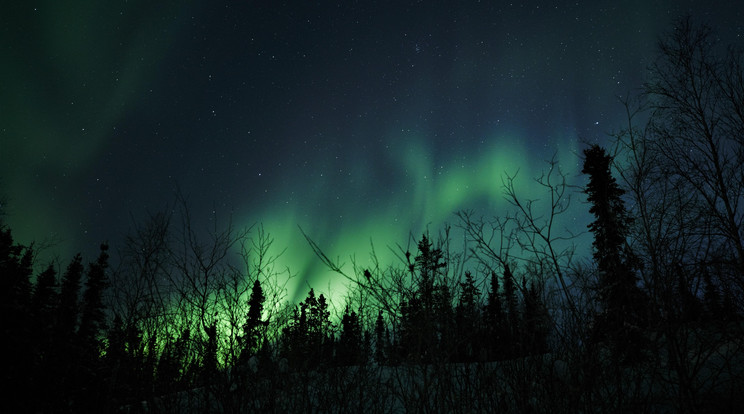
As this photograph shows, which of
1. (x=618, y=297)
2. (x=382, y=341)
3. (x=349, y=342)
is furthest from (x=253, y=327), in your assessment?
(x=618, y=297)

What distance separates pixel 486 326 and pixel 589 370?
2667 mm

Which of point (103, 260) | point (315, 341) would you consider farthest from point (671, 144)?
point (103, 260)

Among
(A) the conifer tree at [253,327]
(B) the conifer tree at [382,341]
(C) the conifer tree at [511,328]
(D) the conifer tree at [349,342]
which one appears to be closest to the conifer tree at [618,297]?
(C) the conifer tree at [511,328]

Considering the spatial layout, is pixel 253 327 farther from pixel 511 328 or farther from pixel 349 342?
pixel 511 328

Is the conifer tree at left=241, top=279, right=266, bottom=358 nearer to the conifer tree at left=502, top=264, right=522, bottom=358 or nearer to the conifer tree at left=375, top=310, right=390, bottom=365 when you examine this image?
the conifer tree at left=375, top=310, right=390, bottom=365

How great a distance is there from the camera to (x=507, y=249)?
4793 mm

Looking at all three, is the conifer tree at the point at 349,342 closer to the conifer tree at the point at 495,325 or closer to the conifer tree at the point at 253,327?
the conifer tree at the point at 253,327

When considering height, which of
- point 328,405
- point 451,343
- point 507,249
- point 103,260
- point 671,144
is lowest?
point 328,405

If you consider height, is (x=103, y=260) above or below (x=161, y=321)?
above

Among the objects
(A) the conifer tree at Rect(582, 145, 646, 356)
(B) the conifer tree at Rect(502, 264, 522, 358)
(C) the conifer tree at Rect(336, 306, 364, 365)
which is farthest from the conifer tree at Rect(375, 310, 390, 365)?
(A) the conifer tree at Rect(582, 145, 646, 356)

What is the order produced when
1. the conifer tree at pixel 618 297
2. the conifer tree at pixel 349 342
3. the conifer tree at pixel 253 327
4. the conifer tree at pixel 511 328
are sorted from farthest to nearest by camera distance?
the conifer tree at pixel 349 342 < the conifer tree at pixel 253 327 < the conifer tree at pixel 511 328 < the conifer tree at pixel 618 297

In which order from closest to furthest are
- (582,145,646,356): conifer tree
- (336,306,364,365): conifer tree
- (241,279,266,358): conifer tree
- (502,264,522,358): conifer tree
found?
(582,145,646,356): conifer tree
(502,264,522,358): conifer tree
(241,279,266,358): conifer tree
(336,306,364,365): conifer tree

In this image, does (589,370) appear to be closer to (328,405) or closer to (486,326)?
(486,326)

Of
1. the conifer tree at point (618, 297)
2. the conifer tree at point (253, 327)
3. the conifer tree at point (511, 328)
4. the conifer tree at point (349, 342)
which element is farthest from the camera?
the conifer tree at point (349, 342)
